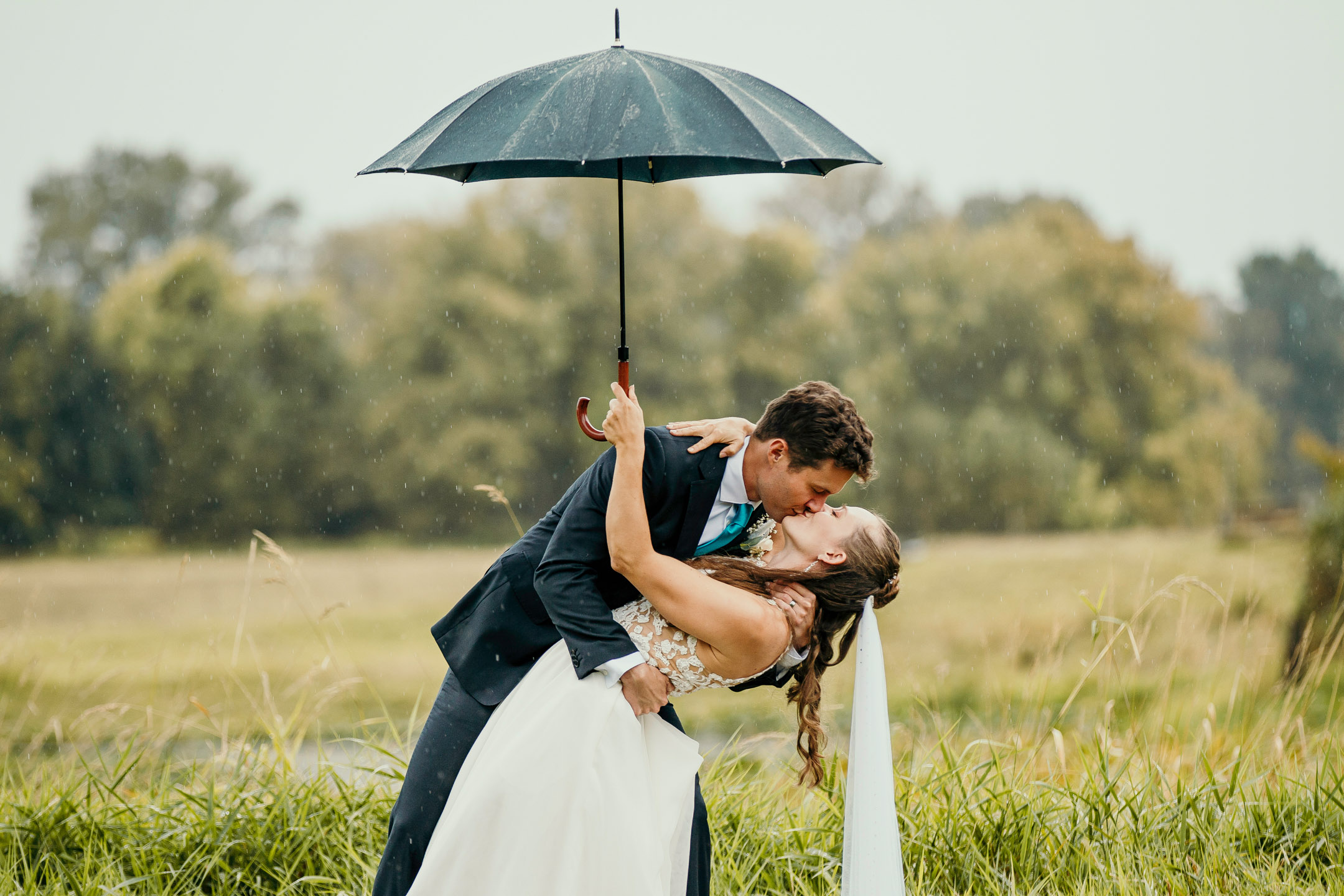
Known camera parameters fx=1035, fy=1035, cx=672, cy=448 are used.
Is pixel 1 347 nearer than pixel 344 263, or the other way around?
pixel 1 347

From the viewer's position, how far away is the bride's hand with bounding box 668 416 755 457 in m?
2.52

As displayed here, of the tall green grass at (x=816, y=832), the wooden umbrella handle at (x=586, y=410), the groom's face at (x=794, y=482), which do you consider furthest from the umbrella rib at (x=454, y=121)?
the tall green grass at (x=816, y=832)

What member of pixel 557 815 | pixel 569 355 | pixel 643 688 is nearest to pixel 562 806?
pixel 557 815

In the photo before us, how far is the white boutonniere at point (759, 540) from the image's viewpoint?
9.12 ft

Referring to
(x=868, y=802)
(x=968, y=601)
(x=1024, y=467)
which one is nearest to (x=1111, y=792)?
(x=868, y=802)

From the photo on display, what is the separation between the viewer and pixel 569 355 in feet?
101

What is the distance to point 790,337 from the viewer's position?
31328 mm

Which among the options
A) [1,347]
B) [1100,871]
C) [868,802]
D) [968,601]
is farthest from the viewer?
[1,347]

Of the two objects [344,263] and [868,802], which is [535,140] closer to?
[868,802]

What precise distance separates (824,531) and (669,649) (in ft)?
1.69

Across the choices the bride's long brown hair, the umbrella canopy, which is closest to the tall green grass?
the bride's long brown hair

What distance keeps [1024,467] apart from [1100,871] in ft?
90.4

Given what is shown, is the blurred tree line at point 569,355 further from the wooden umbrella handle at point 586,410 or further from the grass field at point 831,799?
the wooden umbrella handle at point 586,410

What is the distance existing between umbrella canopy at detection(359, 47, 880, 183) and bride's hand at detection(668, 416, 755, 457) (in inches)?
25.2
